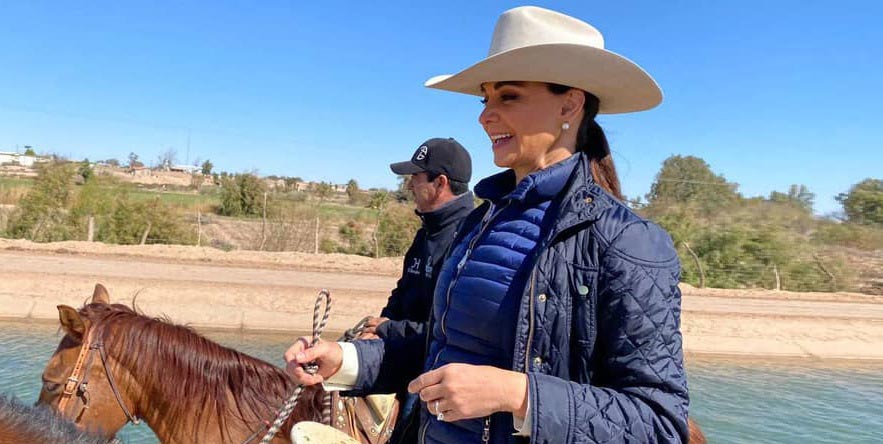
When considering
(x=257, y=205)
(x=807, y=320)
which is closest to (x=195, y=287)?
(x=807, y=320)

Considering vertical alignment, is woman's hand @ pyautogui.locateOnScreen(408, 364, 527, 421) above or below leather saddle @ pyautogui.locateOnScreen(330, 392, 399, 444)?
above

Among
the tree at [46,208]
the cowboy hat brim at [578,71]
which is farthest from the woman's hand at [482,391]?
the tree at [46,208]

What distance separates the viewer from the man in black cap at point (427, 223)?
11.5 feet

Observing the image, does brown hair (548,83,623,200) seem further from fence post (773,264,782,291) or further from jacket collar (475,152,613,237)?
fence post (773,264,782,291)

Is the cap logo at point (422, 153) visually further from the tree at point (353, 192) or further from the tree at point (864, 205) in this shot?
the tree at point (353, 192)

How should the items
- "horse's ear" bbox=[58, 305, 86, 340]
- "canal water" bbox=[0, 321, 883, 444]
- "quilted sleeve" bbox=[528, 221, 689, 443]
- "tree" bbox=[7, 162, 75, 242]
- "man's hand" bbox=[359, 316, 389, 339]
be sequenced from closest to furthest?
"quilted sleeve" bbox=[528, 221, 689, 443]
"horse's ear" bbox=[58, 305, 86, 340]
"man's hand" bbox=[359, 316, 389, 339]
"canal water" bbox=[0, 321, 883, 444]
"tree" bbox=[7, 162, 75, 242]

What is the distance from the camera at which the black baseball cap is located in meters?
3.93

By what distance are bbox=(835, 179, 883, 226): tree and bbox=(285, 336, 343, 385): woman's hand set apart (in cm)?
2998

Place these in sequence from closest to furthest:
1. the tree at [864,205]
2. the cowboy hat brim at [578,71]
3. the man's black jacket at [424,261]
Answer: the cowboy hat brim at [578,71] → the man's black jacket at [424,261] → the tree at [864,205]

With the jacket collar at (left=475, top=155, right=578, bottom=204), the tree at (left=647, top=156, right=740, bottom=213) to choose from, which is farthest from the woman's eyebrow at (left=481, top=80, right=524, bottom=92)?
the tree at (left=647, top=156, right=740, bottom=213)

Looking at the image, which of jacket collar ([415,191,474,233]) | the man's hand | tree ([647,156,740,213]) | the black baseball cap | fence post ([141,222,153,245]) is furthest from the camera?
tree ([647,156,740,213])

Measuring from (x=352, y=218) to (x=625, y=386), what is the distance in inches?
929

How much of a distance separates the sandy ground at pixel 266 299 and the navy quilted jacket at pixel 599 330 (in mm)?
9314

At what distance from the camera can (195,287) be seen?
1192 centimetres
